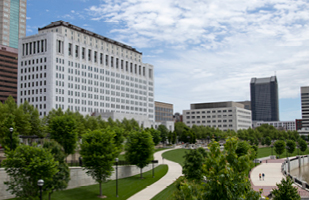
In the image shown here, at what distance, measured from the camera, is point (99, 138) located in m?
41.3

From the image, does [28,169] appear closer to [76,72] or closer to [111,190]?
[111,190]

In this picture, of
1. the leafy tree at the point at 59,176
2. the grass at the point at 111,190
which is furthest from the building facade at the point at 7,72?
the leafy tree at the point at 59,176

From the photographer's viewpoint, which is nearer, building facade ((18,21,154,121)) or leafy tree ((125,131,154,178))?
leafy tree ((125,131,154,178))

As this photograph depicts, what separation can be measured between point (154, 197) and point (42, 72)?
96812 mm

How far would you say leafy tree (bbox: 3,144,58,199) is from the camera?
28.4 meters

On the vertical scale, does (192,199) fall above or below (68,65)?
below

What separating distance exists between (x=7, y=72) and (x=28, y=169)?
13874cm

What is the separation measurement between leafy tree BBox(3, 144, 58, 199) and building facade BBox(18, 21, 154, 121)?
304 feet

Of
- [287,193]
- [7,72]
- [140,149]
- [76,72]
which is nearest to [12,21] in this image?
[7,72]

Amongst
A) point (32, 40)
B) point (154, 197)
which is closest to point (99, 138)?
point (154, 197)

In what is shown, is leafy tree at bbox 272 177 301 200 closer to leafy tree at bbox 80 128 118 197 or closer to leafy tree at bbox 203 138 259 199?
leafy tree at bbox 203 138 259 199

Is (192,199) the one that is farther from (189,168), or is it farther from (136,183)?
(136,183)

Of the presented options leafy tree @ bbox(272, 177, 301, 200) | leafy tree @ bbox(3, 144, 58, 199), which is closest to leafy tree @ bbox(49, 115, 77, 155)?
leafy tree @ bbox(3, 144, 58, 199)

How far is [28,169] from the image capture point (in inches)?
1102
